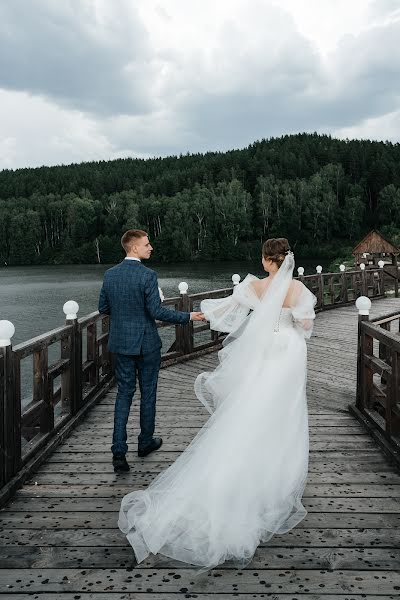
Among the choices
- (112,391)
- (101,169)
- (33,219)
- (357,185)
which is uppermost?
(101,169)

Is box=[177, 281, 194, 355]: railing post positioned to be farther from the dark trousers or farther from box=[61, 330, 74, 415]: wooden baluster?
the dark trousers

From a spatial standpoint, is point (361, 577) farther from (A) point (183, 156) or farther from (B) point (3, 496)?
(A) point (183, 156)

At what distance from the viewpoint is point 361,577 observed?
95.9 inches

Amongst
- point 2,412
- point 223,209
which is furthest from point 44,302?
point 223,209

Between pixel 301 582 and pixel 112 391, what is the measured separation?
4.13m

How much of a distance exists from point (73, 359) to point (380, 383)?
11.2 feet

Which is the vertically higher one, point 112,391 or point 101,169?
point 101,169

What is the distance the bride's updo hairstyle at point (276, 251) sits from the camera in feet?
11.0

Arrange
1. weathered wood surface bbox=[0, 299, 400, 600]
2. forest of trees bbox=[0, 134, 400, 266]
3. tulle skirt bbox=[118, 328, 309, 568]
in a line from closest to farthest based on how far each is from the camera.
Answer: weathered wood surface bbox=[0, 299, 400, 600], tulle skirt bbox=[118, 328, 309, 568], forest of trees bbox=[0, 134, 400, 266]

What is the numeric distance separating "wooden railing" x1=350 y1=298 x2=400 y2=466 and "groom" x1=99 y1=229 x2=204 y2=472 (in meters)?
1.74

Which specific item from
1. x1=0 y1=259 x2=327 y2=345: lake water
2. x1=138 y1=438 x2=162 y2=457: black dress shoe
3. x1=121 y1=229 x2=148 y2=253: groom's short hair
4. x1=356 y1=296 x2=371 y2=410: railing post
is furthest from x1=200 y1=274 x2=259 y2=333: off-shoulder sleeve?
x1=0 y1=259 x2=327 y2=345: lake water

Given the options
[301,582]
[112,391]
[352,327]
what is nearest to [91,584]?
[301,582]

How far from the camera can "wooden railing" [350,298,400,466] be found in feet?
13.1

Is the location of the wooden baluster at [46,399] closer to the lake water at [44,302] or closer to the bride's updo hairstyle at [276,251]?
the bride's updo hairstyle at [276,251]
